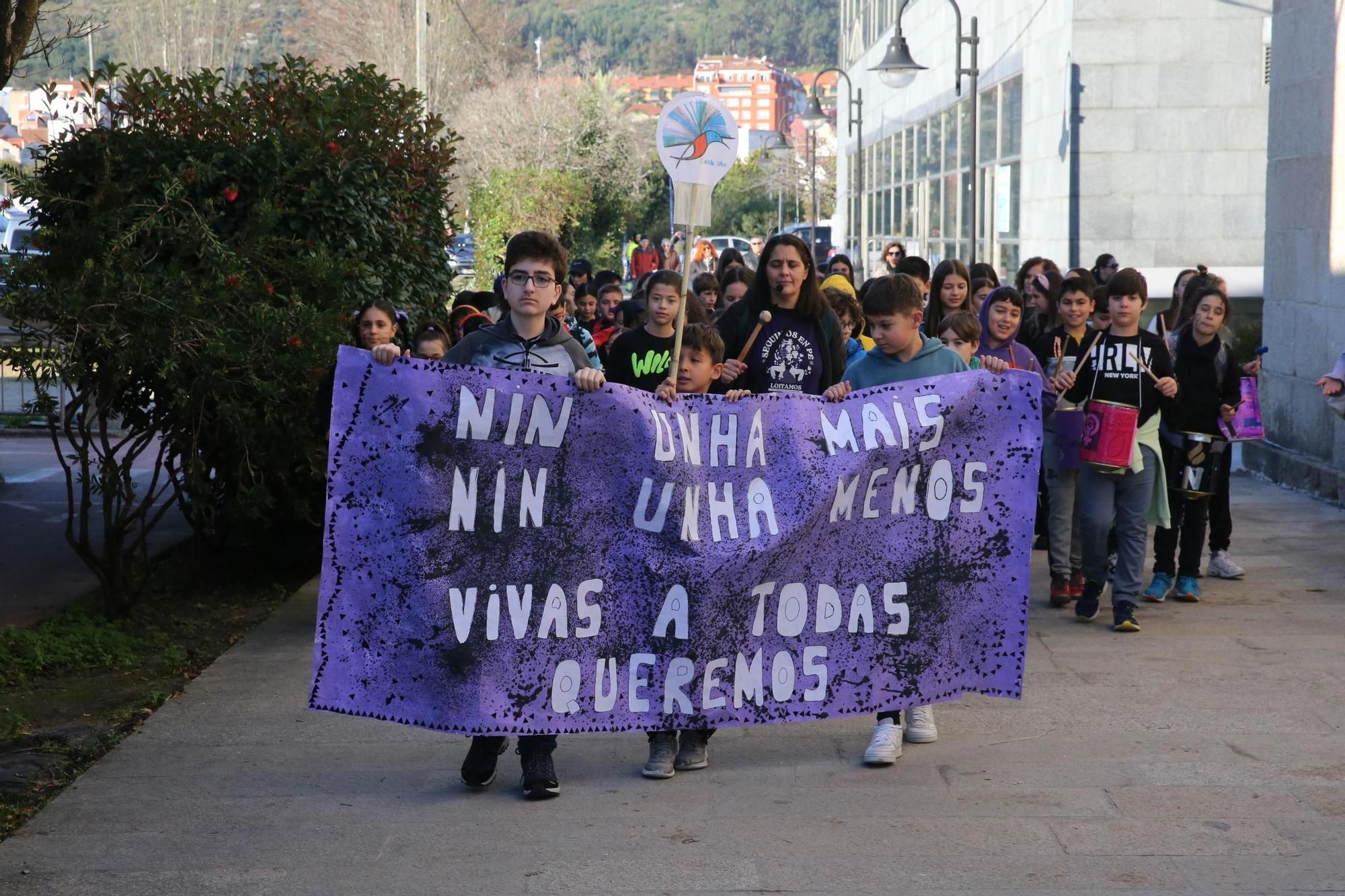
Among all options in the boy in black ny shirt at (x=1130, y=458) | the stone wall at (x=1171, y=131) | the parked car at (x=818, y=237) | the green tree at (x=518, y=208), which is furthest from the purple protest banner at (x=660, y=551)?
the parked car at (x=818, y=237)

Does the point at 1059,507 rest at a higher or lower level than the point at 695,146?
lower

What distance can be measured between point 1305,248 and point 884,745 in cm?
925

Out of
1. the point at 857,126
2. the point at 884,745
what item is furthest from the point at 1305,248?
the point at 857,126

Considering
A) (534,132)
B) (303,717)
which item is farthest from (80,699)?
(534,132)

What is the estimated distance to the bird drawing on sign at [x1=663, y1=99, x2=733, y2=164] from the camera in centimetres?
682

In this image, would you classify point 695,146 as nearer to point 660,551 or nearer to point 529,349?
point 529,349

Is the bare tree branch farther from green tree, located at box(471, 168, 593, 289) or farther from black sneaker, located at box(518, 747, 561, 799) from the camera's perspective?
green tree, located at box(471, 168, 593, 289)

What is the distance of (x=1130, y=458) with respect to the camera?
806 cm

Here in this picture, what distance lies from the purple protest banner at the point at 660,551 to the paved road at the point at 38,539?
159 inches

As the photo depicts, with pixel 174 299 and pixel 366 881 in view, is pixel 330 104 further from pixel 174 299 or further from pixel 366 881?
pixel 366 881

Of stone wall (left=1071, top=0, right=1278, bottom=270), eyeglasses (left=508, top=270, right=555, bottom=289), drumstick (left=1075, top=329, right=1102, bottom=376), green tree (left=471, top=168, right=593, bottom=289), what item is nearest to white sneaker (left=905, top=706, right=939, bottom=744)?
eyeglasses (left=508, top=270, right=555, bottom=289)

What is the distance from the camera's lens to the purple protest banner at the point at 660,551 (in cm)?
555

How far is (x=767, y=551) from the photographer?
19.1ft

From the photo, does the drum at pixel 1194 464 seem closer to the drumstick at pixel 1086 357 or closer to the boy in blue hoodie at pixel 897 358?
Result: the drumstick at pixel 1086 357
